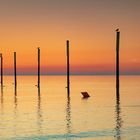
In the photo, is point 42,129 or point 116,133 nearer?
point 116,133

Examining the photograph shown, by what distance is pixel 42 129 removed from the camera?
27.5 metres

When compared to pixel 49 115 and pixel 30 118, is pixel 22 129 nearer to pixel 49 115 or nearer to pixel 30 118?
pixel 30 118

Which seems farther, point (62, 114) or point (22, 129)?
point (62, 114)

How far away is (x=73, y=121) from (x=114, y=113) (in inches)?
274

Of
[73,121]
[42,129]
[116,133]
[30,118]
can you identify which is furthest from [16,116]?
[116,133]

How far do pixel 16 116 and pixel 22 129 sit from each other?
24.9 ft

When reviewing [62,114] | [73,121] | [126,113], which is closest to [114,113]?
[126,113]

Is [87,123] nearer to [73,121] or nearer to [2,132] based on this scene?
[73,121]

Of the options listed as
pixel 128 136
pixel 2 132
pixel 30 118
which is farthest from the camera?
pixel 30 118

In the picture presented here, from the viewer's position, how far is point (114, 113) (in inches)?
1476

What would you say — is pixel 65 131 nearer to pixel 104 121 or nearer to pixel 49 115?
pixel 104 121

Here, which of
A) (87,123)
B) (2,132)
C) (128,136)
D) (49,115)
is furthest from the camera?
(49,115)

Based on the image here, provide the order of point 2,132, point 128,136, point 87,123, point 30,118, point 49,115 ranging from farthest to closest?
point 49,115 → point 30,118 → point 87,123 → point 2,132 → point 128,136

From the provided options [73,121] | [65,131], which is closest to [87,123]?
[73,121]
